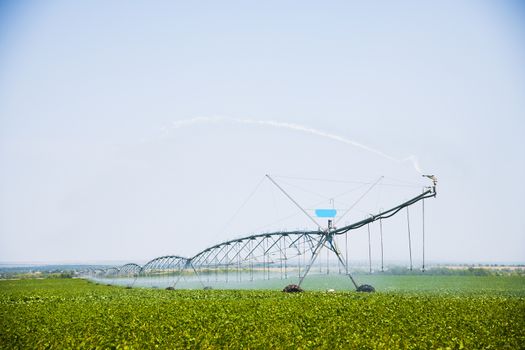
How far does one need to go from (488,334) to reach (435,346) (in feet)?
11.3

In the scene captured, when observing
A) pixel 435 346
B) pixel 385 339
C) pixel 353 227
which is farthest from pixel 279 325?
pixel 353 227

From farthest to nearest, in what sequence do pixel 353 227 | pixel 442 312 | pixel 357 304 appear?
1. pixel 353 227
2. pixel 357 304
3. pixel 442 312

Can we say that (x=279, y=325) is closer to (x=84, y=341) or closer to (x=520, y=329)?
(x=84, y=341)

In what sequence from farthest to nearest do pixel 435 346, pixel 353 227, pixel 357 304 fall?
pixel 353 227
pixel 357 304
pixel 435 346

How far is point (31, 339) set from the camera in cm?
1661

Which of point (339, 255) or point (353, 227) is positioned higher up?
point (353, 227)

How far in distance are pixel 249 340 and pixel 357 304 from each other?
11366 millimetres

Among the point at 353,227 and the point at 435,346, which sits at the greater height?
the point at 353,227

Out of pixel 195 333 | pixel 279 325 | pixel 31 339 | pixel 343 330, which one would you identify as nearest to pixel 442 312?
pixel 343 330

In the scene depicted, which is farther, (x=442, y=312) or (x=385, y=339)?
(x=442, y=312)

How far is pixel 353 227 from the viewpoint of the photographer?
38.6 m

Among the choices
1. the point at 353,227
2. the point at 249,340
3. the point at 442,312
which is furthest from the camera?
the point at 353,227

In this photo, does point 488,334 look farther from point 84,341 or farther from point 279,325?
point 84,341

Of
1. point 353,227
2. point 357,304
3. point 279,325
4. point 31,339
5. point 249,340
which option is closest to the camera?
point 249,340
